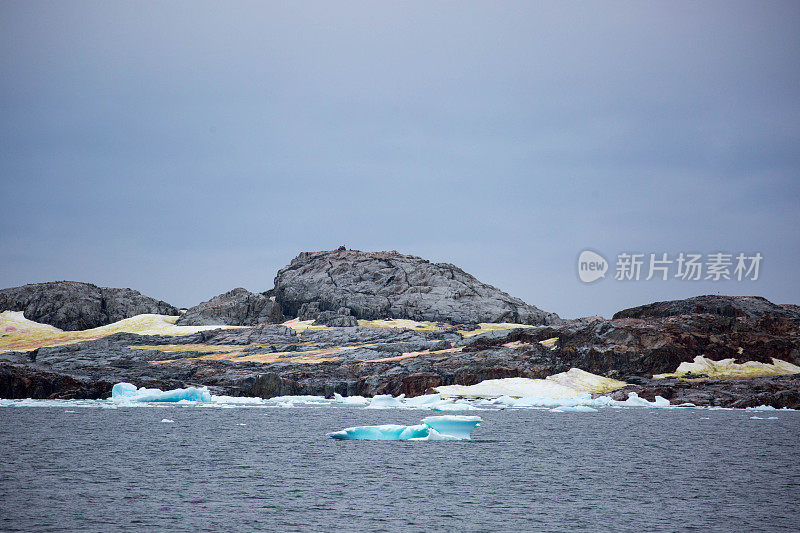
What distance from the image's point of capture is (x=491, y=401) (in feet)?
355

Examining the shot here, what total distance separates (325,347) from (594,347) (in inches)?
2317

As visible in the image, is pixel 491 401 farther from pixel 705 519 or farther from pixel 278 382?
pixel 705 519

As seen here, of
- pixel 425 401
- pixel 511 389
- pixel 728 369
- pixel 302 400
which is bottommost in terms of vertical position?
pixel 302 400

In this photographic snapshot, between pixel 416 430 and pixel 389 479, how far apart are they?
13.2 m

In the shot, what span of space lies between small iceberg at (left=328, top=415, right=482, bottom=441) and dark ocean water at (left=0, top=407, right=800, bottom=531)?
114cm

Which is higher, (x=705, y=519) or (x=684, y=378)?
(x=684, y=378)

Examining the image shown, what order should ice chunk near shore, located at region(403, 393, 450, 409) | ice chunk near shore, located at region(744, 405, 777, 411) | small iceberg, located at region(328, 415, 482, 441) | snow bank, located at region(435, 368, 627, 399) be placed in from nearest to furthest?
small iceberg, located at region(328, 415, 482, 441), ice chunk near shore, located at region(403, 393, 450, 409), ice chunk near shore, located at region(744, 405, 777, 411), snow bank, located at region(435, 368, 627, 399)

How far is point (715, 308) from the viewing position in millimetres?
146500

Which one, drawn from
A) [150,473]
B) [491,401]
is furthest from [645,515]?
[491,401]

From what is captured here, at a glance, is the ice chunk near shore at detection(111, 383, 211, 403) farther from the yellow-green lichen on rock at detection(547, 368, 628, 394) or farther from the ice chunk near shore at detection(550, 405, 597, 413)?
the yellow-green lichen on rock at detection(547, 368, 628, 394)

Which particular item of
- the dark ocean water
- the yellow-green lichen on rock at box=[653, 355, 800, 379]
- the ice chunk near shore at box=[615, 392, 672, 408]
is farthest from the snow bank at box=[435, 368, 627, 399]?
the dark ocean water

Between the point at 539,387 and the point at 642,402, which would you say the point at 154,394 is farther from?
the point at 642,402

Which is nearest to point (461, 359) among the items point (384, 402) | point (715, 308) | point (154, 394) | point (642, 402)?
point (384, 402)

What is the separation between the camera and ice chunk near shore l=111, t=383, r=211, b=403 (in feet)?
331
